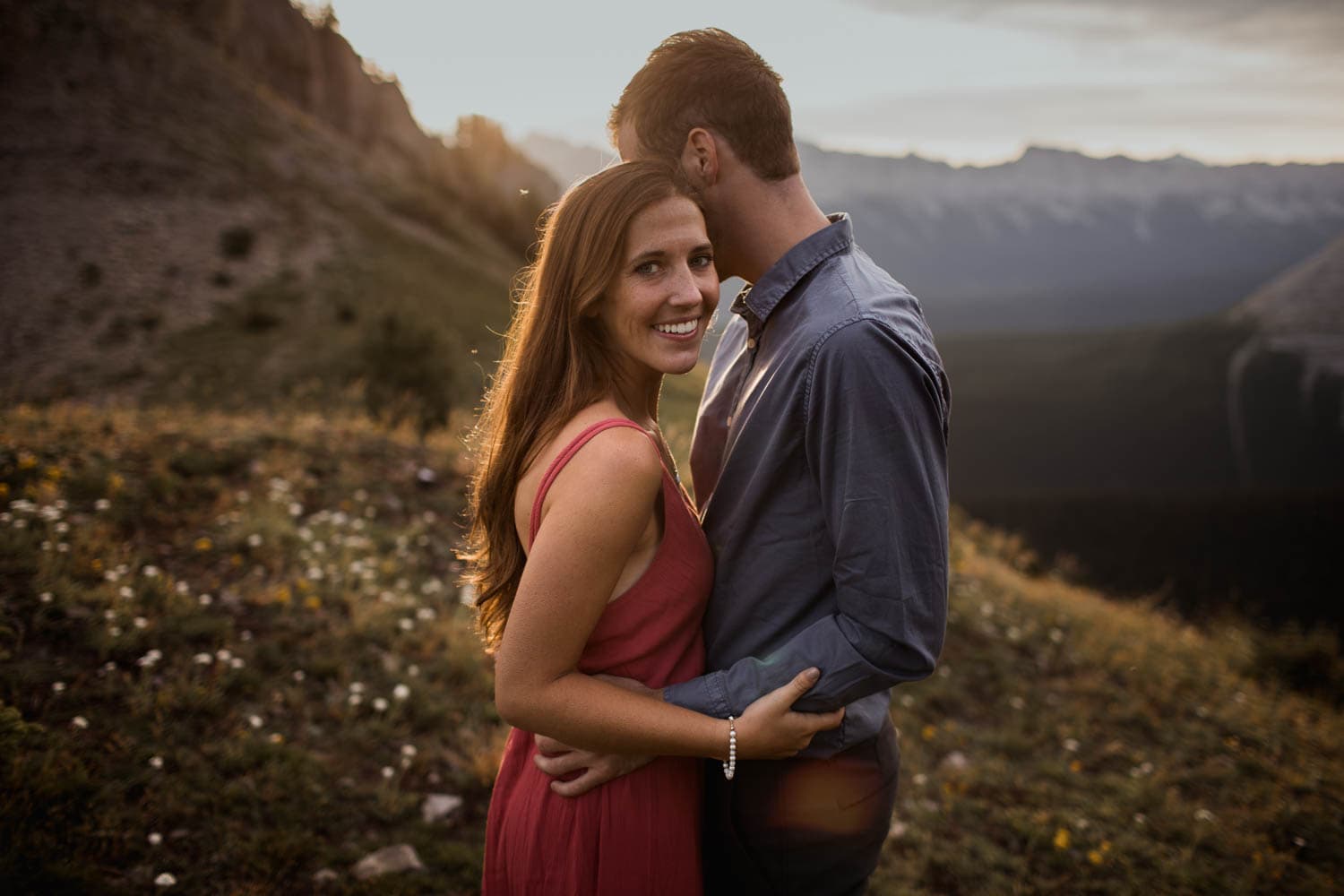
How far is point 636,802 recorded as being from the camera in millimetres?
1863

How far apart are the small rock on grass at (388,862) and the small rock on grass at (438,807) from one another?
239 mm

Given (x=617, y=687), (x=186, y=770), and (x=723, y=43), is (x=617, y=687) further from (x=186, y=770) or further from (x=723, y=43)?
(x=186, y=770)

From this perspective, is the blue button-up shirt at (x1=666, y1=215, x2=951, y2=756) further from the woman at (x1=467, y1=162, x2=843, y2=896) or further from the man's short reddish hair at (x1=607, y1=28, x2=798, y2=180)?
the man's short reddish hair at (x1=607, y1=28, x2=798, y2=180)

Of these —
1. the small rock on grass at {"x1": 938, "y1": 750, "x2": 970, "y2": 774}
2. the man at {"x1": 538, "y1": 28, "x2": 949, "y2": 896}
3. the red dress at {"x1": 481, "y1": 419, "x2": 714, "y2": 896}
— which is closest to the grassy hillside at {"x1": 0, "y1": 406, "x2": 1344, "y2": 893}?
the small rock on grass at {"x1": 938, "y1": 750, "x2": 970, "y2": 774}

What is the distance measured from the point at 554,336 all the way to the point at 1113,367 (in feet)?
388

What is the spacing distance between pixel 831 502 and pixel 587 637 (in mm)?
631

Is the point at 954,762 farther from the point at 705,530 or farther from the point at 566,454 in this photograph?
the point at 566,454

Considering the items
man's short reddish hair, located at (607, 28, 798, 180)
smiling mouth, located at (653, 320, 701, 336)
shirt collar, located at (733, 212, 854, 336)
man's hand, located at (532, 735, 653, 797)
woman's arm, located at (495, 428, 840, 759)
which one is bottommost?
man's hand, located at (532, 735, 653, 797)

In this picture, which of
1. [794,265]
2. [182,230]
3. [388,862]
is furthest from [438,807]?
[182,230]

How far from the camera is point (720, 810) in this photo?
2.03 metres

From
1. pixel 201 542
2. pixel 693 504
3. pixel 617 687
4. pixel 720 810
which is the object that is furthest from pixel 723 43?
pixel 201 542

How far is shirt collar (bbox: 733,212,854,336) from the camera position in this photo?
6.51 feet

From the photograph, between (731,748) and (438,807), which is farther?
(438,807)

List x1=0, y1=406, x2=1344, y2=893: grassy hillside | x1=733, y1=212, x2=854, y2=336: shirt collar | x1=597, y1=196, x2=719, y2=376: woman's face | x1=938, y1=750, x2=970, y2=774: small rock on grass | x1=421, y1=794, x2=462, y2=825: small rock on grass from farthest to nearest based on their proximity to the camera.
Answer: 1. x1=938, y1=750, x2=970, y2=774: small rock on grass
2. x1=421, y1=794, x2=462, y2=825: small rock on grass
3. x1=0, y1=406, x2=1344, y2=893: grassy hillside
4. x1=733, y1=212, x2=854, y2=336: shirt collar
5. x1=597, y1=196, x2=719, y2=376: woman's face
